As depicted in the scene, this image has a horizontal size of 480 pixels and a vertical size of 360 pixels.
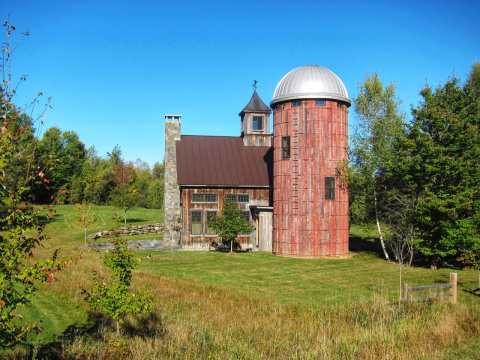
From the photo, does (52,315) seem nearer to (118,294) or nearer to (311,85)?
(118,294)

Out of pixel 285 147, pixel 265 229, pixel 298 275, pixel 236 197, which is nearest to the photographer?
pixel 298 275

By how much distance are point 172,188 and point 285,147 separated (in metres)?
9.56

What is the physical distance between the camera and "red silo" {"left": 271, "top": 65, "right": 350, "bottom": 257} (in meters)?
26.2

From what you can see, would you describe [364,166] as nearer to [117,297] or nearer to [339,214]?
[339,214]

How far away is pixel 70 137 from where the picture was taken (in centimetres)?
7744

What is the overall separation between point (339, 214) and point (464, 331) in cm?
1528

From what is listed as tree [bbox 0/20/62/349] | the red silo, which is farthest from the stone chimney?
tree [bbox 0/20/62/349]

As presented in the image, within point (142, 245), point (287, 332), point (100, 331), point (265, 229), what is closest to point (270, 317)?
point (287, 332)

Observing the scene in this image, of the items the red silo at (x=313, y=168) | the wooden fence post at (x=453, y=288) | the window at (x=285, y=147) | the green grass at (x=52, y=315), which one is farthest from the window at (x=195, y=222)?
the wooden fence post at (x=453, y=288)

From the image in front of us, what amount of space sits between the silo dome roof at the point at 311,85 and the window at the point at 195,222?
29.7ft

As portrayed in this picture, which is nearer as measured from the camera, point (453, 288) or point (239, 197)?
point (453, 288)

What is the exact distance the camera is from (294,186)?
2648 cm

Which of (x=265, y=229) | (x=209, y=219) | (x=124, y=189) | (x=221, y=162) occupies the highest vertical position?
(x=221, y=162)

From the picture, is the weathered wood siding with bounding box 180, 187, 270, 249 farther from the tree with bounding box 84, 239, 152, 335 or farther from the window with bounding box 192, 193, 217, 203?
the tree with bounding box 84, 239, 152, 335
